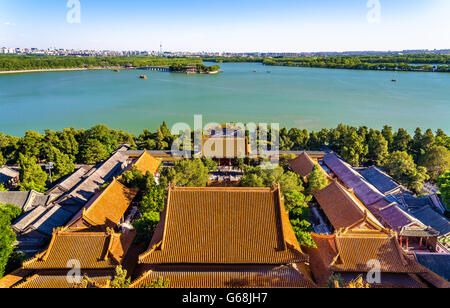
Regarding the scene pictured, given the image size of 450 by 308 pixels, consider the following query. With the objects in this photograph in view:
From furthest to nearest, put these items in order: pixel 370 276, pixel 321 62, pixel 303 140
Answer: pixel 321 62
pixel 303 140
pixel 370 276

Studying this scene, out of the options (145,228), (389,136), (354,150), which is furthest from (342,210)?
(389,136)

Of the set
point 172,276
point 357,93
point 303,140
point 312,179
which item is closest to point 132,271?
point 172,276

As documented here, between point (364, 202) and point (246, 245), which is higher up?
point (246, 245)

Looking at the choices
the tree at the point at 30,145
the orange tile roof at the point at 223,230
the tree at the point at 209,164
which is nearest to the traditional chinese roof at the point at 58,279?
the orange tile roof at the point at 223,230

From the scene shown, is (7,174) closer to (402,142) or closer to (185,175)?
(185,175)

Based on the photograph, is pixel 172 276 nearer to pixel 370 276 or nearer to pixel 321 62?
pixel 370 276

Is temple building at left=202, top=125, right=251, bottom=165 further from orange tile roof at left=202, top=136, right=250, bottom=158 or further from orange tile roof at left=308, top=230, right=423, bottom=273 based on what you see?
orange tile roof at left=308, top=230, right=423, bottom=273

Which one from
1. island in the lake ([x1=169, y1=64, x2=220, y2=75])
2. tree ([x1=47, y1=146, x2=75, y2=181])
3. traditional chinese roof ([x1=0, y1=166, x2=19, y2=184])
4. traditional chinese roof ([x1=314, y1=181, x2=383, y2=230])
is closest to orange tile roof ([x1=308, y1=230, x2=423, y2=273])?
traditional chinese roof ([x1=314, y1=181, x2=383, y2=230])
